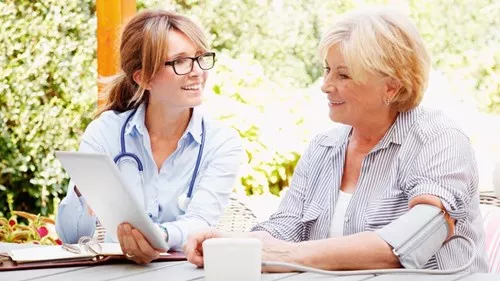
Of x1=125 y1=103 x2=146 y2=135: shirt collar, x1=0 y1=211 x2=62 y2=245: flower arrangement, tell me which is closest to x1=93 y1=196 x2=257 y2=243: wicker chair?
x1=125 y1=103 x2=146 y2=135: shirt collar

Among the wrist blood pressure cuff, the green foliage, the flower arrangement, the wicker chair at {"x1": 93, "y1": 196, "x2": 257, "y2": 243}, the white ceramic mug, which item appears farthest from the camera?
the green foliage

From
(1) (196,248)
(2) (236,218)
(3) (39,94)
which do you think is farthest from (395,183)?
(3) (39,94)

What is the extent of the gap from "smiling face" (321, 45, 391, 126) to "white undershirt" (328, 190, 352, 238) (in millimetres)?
189

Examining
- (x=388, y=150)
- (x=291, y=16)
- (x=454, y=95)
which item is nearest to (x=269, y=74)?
(x=291, y=16)

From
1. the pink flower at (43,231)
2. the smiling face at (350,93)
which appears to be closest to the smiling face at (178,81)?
the smiling face at (350,93)

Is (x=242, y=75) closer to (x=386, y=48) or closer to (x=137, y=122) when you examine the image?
(x=137, y=122)

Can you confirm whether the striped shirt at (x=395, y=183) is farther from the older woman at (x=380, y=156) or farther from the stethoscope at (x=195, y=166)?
the stethoscope at (x=195, y=166)

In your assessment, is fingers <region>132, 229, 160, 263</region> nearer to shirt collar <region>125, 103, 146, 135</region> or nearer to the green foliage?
shirt collar <region>125, 103, 146, 135</region>

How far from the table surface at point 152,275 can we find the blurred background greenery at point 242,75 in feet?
10.7

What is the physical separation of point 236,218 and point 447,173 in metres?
0.99

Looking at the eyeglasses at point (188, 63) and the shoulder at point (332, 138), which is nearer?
the shoulder at point (332, 138)

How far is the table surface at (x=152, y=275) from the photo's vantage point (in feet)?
6.95

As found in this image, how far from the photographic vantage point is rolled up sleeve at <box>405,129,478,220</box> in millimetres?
2287

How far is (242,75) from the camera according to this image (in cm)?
599
